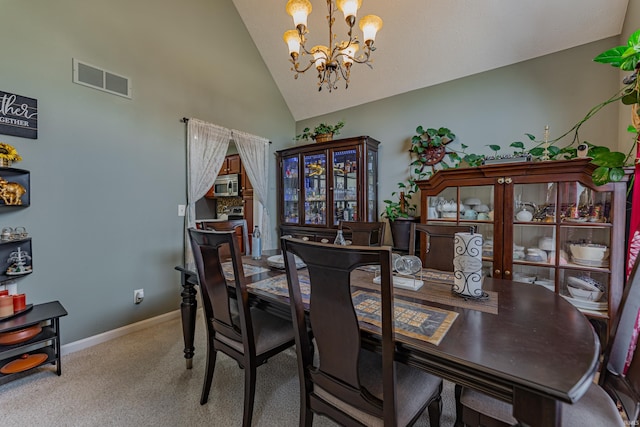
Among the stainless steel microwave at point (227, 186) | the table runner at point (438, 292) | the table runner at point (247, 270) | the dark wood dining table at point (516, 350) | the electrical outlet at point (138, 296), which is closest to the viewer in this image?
the dark wood dining table at point (516, 350)

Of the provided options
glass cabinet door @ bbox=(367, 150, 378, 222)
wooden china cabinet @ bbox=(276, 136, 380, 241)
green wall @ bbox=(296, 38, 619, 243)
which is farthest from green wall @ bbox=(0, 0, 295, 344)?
green wall @ bbox=(296, 38, 619, 243)

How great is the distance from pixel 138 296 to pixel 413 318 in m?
2.64

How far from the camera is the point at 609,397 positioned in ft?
3.40

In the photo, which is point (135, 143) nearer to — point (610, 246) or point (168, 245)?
point (168, 245)

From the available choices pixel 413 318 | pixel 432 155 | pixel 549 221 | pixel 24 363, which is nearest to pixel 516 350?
pixel 413 318

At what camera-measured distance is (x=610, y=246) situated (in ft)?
6.30

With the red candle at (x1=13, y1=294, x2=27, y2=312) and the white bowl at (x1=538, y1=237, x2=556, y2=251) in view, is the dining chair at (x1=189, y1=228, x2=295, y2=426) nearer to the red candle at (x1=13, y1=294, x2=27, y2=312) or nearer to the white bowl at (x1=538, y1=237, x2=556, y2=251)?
the red candle at (x1=13, y1=294, x2=27, y2=312)

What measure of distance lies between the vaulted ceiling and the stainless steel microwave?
2.02 metres

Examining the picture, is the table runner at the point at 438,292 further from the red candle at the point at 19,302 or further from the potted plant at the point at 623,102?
the red candle at the point at 19,302

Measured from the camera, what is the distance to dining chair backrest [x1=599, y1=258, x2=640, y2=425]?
0.99 metres

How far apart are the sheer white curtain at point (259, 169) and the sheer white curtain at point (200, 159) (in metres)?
0.35

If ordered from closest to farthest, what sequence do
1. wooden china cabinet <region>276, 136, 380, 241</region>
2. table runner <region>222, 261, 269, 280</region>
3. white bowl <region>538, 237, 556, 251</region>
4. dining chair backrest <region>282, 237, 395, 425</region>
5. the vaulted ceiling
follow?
dining chair backrest <region>282, 237, 395, 425</region>, table runner <region>222, 261, 269, 280</region>, white bowl <region>538, 237, 556, 251</region>, the vaulted ceiling, wooden china cabinet <region>276, 136, 380, 241</region>

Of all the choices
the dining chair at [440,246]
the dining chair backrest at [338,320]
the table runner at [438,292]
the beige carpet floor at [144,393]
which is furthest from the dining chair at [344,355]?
the dining chair at [440,246]

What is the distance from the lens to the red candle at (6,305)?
176 centimetres
